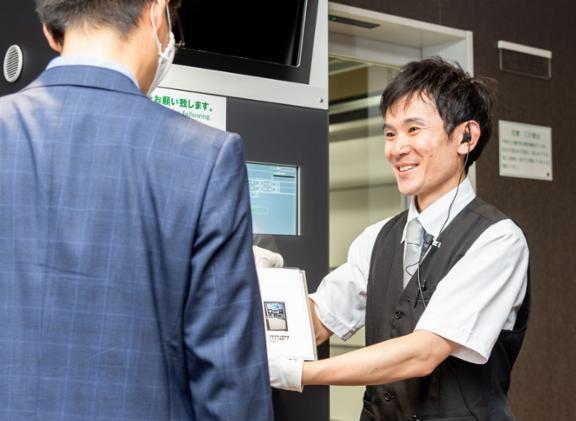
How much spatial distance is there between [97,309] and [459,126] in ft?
3.90

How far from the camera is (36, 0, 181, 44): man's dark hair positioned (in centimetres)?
118

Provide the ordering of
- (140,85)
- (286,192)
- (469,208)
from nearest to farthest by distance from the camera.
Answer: (140,85) → (469,208) → (286,192)

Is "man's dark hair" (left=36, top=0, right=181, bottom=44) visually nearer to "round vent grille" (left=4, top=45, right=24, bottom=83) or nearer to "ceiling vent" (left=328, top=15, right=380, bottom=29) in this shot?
"round vent grille" (left=4, top=45, right=24, bottom=83)

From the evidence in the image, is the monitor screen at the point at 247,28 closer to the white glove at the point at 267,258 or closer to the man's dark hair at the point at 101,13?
the white glove at the point at 267,258

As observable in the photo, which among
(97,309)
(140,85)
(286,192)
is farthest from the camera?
(286,192)

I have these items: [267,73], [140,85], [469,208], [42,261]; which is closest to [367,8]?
[267,73]

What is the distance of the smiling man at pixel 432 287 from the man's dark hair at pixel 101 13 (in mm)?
828

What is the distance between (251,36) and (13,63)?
58 centimetres

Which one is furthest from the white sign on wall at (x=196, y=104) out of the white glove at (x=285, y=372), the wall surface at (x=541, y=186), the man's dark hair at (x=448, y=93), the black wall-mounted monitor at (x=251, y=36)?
the wall surface at (x=541, y=186)

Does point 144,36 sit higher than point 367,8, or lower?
lower

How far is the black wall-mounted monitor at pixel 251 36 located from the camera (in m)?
2.08

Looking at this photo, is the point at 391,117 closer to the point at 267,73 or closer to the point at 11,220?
the point at 267,73

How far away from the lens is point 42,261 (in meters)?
1.12

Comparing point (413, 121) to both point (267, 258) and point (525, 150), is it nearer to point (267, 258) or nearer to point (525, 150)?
point (267, 258)
